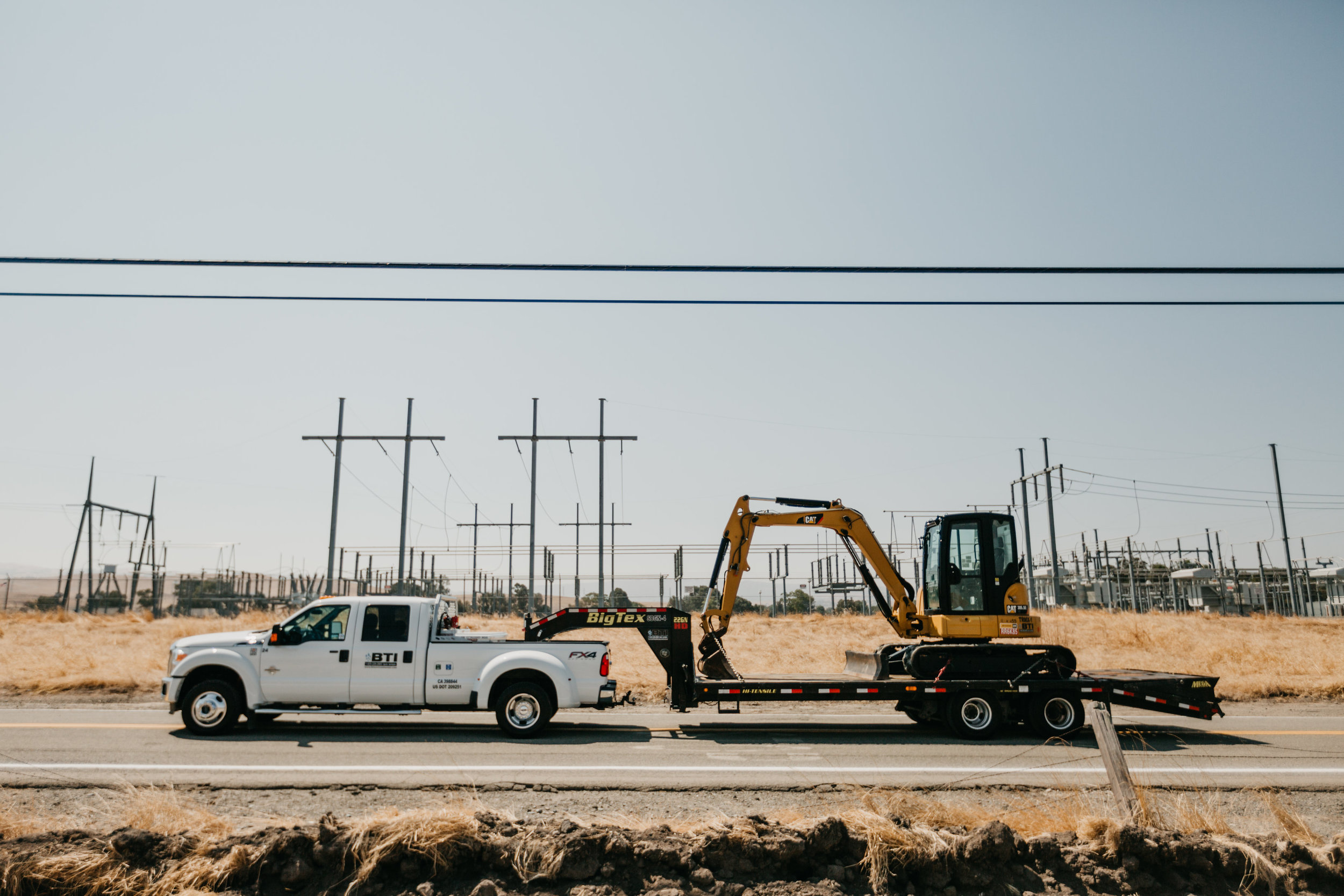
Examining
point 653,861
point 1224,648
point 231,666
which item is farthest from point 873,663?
point 1224,648

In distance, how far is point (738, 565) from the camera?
14172 millimetres

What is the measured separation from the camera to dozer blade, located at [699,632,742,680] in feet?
43.7

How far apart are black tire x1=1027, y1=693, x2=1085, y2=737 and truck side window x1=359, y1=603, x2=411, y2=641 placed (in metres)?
9.24

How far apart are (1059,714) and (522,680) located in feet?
26.2

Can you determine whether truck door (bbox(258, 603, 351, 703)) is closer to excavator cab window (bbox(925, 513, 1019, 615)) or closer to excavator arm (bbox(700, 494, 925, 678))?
excavator arm (bbox(700, 494, 925, 678))

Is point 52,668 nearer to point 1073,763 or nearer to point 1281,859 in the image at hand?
point 1073,763

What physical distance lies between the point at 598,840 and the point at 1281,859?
4.71 metres

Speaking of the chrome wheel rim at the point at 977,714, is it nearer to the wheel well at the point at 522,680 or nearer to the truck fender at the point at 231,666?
the wheel well at the point at 522,680

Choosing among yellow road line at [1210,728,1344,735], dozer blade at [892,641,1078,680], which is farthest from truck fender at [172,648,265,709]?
yellow road line at [1210,728,1344,735]

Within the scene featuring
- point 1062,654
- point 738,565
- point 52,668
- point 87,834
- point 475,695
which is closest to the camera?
point 87,834

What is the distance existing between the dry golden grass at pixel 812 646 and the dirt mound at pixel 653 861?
11007 millimetres

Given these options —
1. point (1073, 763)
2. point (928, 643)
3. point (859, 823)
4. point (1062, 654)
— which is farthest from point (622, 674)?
point (859, 823)

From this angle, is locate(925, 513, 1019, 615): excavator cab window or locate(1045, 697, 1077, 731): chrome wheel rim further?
locate(925, 513, 1019, 615): excavator cab window

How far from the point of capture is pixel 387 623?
40.5 ft
